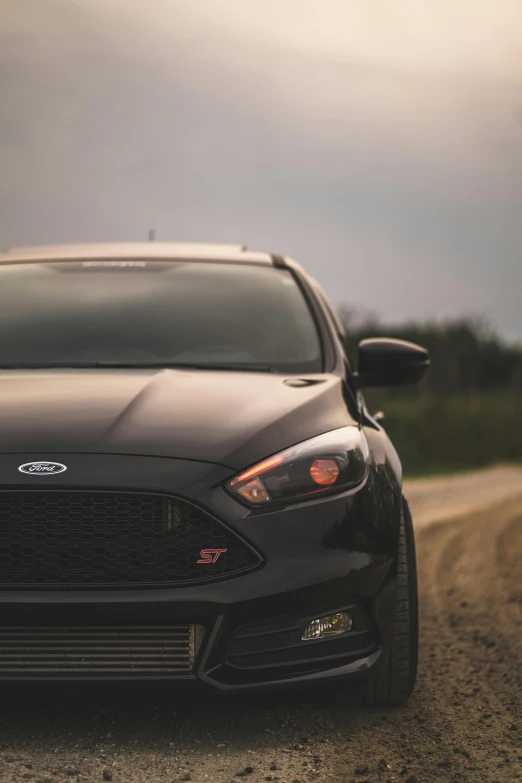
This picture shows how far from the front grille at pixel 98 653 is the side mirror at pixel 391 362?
1.51 m

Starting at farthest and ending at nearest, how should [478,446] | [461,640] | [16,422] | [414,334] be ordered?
[414,334], [478,446], [461,640], [16,422]

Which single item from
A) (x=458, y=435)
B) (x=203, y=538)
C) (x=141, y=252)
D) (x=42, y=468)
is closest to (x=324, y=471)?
(x=203, y=538)

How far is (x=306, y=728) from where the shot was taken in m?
3.52

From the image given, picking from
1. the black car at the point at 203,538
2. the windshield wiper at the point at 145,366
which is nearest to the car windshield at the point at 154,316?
the windshield wiper at the point at 145,366

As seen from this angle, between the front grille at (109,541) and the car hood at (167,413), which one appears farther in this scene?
the car hood at (167,413)

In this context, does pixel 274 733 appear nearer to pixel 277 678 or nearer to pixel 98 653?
pixel 277 678

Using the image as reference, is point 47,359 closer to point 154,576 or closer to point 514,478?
point 154,576

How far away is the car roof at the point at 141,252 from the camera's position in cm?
500

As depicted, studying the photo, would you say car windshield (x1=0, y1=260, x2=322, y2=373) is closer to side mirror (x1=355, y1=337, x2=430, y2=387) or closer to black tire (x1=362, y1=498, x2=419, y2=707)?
side mirror (x1=355, y1=337, x2=430, y2=387)

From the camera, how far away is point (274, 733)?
11.4 feet

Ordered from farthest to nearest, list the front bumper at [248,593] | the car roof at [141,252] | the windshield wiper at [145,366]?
the car roof at [141,252], the windshield wiper at [145,366], the front bumper at [248,593]

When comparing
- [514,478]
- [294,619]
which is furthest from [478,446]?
[294,619]

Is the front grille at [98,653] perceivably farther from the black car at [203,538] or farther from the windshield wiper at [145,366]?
the windshield wiper at [145,366]

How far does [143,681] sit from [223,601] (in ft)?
1.08
